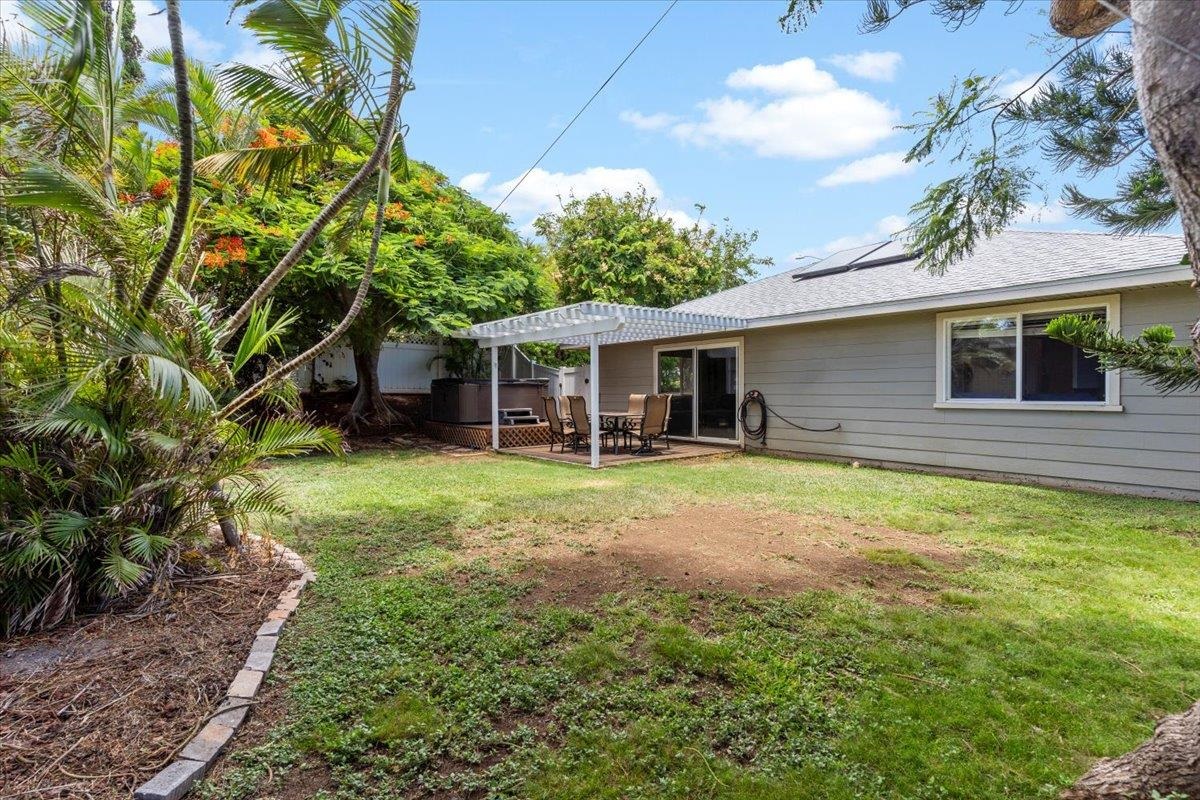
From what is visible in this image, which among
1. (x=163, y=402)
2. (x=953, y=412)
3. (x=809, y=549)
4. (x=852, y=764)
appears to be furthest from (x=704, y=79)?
(x=852, y=764)

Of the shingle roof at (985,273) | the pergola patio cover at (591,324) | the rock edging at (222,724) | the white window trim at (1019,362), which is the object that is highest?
the shingle roof at (985,273)

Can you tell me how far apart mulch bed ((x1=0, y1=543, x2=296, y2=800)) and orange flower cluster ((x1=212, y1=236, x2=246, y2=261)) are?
608 centimetres

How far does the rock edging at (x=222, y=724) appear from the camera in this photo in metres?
1.88

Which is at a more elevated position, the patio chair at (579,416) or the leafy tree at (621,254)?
the leafy tree at (621,254)

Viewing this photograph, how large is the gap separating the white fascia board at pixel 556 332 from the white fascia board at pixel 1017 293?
308 centimetres

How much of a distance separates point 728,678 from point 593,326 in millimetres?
Answer: 6402

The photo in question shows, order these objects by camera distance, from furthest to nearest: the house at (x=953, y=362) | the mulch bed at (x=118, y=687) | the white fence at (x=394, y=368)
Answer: the white fence at (x=394, y=368), the house at (x=953, y=362), the mulch bed at (x=118, y=687)

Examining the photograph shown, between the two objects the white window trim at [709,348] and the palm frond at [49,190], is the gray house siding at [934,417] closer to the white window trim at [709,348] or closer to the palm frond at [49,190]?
the white window trim at [709,348]

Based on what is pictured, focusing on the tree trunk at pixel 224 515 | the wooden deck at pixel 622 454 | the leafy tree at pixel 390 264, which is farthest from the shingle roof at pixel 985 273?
the tree trunk at pixel 224 515

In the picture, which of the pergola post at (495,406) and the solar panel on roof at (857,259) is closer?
the pergola post at (495,406)

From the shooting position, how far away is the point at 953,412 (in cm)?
784

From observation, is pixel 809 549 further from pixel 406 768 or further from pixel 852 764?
pixel 406 768

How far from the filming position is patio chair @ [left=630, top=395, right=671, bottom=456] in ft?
32.7

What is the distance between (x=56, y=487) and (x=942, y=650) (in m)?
4.59
